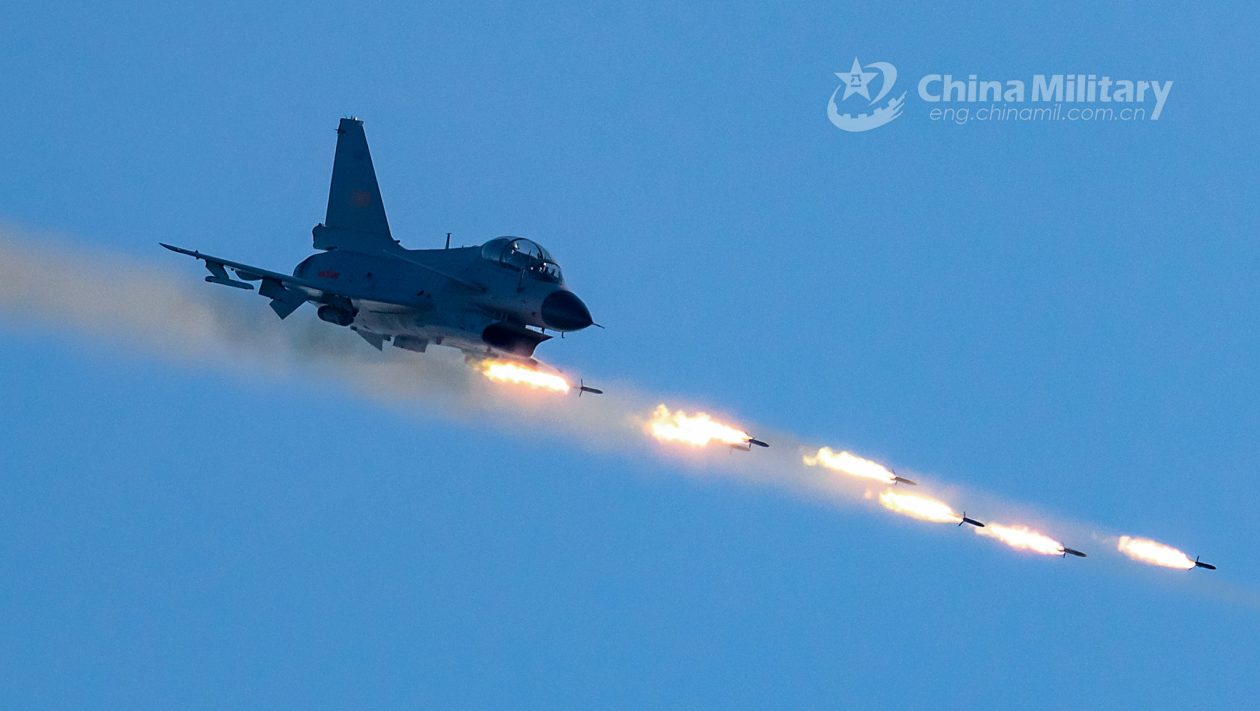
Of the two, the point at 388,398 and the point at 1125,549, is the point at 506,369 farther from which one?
the point at 1125,549

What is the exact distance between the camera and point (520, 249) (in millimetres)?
68500

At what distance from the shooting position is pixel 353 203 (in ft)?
242

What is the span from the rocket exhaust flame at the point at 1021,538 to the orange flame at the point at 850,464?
4647mm

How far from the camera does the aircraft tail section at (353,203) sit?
72.9 meters

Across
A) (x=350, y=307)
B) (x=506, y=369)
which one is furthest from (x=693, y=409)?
(x=350, y=307)

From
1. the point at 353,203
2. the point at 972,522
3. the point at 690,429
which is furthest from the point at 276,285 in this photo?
the point at 972,522

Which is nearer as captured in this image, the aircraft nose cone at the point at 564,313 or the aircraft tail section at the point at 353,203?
the aircraft nose cone at the point at 564,313

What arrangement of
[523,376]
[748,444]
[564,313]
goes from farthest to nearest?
[523,376] < [748,444] < [564,313]

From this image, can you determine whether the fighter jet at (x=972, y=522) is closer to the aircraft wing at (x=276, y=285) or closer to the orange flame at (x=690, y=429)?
the orange flame at (x=690, y=429)

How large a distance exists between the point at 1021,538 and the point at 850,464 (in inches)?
256

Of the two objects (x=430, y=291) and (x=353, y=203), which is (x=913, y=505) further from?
(x=353, y=203)

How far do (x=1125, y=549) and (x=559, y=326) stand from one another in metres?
20.2

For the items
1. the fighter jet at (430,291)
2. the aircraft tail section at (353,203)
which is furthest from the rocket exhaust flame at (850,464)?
the aircraft tail section at (353,203)

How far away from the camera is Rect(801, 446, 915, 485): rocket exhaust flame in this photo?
2800 inches
